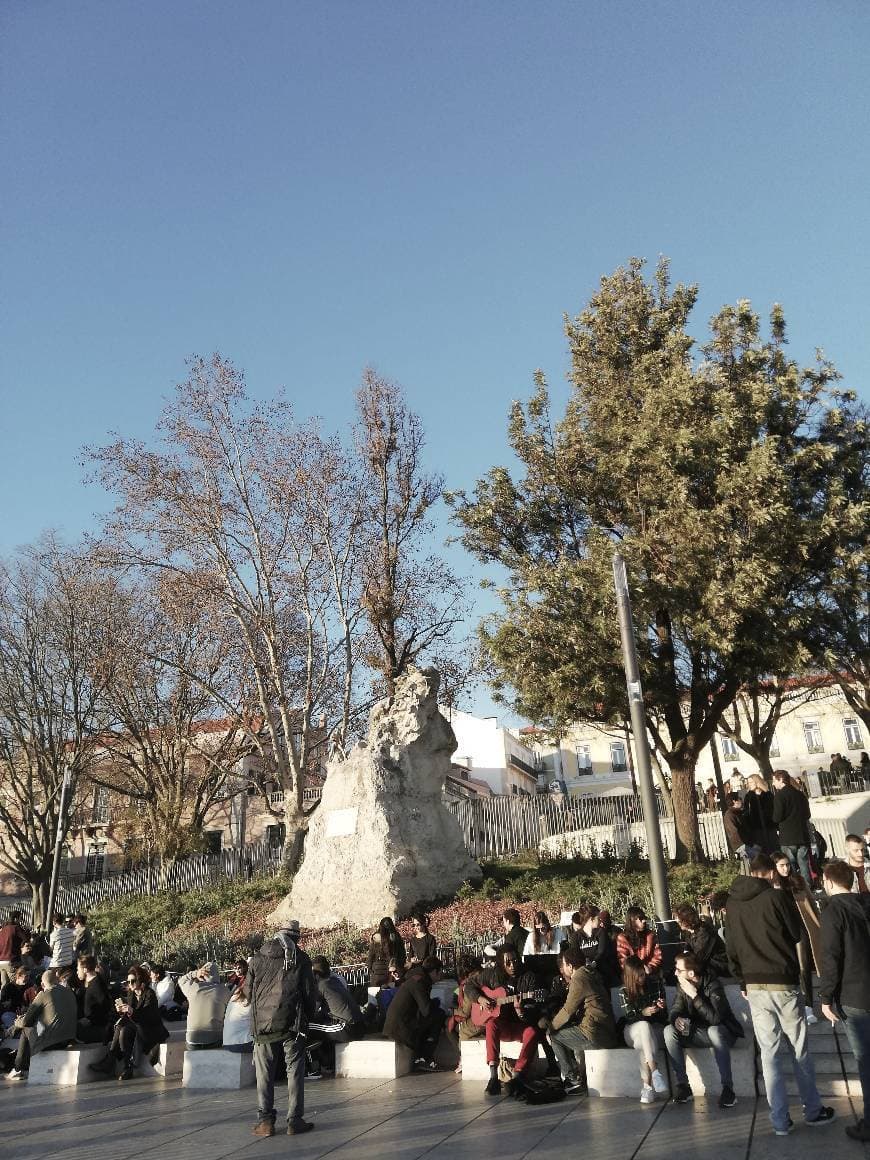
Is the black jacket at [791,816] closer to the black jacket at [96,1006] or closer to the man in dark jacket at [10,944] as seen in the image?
the black jacket at [96,1006]

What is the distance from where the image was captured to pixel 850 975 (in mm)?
5680

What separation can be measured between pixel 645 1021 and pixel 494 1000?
1710 mm

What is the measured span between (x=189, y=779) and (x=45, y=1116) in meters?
27.6

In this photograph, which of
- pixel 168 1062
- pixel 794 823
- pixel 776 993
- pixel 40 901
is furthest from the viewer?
pixel 40 901

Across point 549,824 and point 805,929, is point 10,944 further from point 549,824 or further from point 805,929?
point 549,824

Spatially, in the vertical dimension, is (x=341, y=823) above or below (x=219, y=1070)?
above

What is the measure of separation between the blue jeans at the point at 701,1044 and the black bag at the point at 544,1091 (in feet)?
3.53

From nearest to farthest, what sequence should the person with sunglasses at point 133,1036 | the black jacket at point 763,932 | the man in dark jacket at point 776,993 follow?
the man in dark jacket at point 776,993 → the black jacket at point 763,932 → the person with sunglasses at point 133,1036

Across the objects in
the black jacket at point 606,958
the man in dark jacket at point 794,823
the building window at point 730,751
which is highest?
the building window at point 730,751

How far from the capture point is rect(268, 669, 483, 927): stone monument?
1688 centimetres

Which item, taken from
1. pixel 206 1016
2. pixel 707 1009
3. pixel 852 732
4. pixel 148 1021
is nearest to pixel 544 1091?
pixel 707 1009

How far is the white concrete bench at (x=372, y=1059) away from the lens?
9.17 metres

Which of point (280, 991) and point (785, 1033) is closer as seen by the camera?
point (785, 1033)

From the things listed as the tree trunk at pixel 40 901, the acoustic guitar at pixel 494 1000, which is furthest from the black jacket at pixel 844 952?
the tree trunk at pixel 40 901
